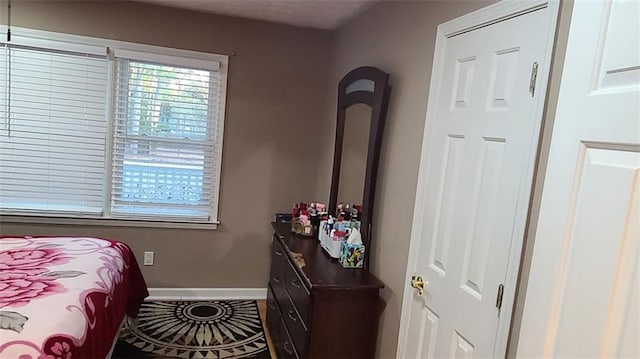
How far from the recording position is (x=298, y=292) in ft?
7.84

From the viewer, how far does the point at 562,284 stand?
3.44 feet

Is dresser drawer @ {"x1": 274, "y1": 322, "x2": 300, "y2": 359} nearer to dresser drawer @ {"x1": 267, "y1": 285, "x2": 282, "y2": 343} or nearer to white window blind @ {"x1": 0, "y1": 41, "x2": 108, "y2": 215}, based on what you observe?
dresser drawer @ {"x1": 267, "y1": 285, "x2": 282, "y2": 343}

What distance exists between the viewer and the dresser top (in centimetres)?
216

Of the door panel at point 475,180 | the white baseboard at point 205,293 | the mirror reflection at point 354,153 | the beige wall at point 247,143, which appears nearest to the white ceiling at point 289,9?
the beige wall at point 247,143

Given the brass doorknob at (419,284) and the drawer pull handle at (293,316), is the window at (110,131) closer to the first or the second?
the drawer pull handle at (293,316)

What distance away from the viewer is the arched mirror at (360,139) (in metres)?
2.41

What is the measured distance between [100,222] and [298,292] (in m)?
2.05

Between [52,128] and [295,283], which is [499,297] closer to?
[295,283]

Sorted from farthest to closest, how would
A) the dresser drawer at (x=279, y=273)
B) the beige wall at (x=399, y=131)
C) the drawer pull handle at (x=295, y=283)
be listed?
1. the dresser drawer at (x=279, y=273)
2. the drawer pull handle at (x=295, y=283)
3. the beige wall at (x=399, y=131)

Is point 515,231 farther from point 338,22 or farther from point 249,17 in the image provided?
point 249,17

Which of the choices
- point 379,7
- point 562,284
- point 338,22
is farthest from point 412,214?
point 338,22

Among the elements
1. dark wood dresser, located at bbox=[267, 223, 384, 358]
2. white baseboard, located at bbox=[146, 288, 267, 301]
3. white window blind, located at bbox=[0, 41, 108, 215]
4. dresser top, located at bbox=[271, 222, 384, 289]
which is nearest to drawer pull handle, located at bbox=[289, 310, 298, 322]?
dark wood dresser, located at bbox=[267, 223, 384, 358]

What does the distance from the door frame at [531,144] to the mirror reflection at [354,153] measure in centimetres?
67

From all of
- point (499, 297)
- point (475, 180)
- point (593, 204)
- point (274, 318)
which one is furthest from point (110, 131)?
point (593, 204)
